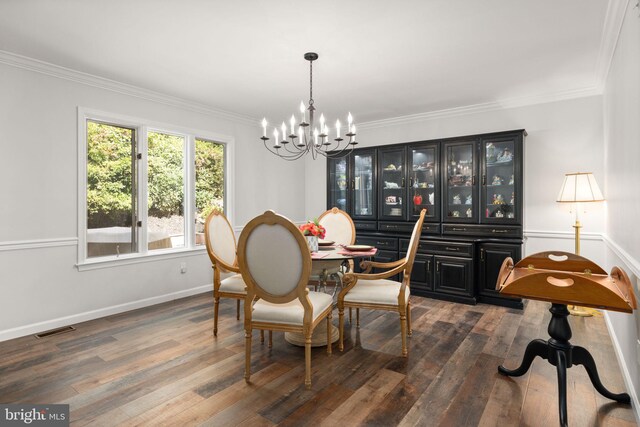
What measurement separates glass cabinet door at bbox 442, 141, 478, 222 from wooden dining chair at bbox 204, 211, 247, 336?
281 cm

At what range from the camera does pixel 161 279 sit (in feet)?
13.9

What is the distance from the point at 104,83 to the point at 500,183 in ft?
15.2

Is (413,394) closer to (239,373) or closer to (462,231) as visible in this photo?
(239,373)

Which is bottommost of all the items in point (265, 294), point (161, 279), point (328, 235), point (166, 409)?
point (166, 409)

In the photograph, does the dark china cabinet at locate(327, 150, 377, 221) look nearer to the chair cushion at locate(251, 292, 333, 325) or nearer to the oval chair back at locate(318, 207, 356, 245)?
the oval chair back at locate(318, 207, 356, 245)

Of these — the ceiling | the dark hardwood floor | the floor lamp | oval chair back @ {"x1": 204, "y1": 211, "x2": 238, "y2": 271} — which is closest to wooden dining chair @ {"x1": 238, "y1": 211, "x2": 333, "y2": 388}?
the dark hardwood floor

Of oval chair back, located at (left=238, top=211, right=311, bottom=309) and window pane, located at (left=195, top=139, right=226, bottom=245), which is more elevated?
window pane, located at (left=195, top=139, right=226, bottom=245)

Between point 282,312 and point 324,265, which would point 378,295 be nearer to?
point 324,265

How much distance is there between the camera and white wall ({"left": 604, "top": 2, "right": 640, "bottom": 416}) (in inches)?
77.1

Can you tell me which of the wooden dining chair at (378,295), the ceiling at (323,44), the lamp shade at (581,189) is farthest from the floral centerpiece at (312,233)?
the lamp shade at (581,189)

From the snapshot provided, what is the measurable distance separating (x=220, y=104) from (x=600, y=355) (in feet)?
15.5

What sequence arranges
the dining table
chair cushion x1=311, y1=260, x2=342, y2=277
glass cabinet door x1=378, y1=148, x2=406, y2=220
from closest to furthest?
the dining table < chair cushion x1=311, y1=260, x2=342, y2=277 < glass cabinet door x1=378, y1=148, x2=406, y2=220

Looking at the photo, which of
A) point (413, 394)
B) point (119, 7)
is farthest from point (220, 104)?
point (413, 394)

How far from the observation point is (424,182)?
4797 mm
